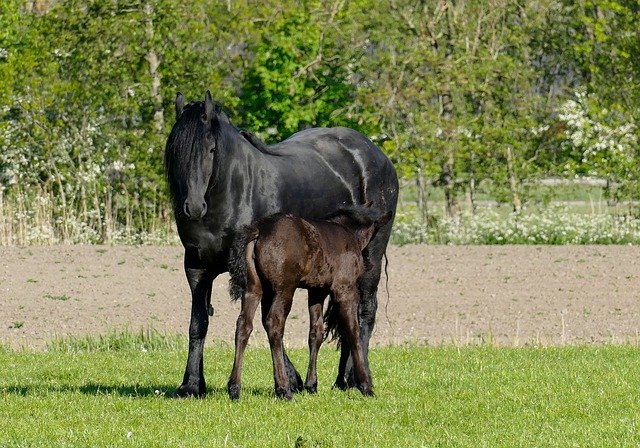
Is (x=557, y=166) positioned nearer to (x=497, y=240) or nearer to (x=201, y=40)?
(x=497, y=240)

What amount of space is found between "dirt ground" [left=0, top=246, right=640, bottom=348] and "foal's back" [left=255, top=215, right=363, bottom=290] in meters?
3.43

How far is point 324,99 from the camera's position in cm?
2448

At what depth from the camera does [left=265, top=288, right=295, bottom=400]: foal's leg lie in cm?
880

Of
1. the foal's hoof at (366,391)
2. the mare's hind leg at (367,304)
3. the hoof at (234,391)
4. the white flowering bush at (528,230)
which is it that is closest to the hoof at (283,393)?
the hoof at (234,391)

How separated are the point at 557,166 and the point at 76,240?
30.2 feet

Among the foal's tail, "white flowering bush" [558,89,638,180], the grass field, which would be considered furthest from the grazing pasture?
"white flowering bush" [558,89,638,180]

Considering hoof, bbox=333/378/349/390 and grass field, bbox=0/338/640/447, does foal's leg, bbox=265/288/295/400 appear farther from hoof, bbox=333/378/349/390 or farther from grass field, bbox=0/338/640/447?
hoof, bbox=333/378/349/390

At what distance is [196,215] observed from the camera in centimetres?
888

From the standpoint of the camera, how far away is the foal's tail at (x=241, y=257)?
8727 mm

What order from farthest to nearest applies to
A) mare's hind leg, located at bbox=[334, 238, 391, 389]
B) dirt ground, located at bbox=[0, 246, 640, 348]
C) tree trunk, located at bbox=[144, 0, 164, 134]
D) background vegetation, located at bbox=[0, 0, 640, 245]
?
1. tree trunk, located at bbox=[144, 0, 164, 134]
2. background vegetation, located at bbox=[0, 0, 640, 245]
3. dirt ground, located at bbox=[0, 246, 640, 348]
4. mare's hind leg, located at bbox=[334, 238, 391, 389]

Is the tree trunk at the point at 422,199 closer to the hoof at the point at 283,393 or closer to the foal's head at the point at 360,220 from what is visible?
the foal's head at the point at 360,220

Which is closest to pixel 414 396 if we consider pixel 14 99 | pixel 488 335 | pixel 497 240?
pixel 488 335

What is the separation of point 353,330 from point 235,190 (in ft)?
4.29

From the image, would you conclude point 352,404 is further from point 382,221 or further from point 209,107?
point 209,107
